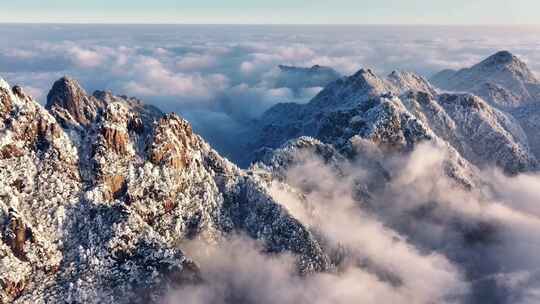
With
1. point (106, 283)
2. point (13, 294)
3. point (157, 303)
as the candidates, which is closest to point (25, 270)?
point (13, 294)

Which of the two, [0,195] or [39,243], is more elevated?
[0,195]

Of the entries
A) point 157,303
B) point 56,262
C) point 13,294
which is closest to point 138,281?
point 157,303

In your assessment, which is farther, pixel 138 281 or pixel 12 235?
pixel 138 281

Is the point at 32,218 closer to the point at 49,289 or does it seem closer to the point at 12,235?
the point at 12,235

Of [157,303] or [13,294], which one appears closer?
[13,294]

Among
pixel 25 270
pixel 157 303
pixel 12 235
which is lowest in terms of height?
pixel 157 303

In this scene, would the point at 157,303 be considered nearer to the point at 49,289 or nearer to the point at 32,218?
the point at 49,289

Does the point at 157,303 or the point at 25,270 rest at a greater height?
the point at 25,270

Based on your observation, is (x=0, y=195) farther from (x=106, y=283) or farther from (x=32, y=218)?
(x=106, y=283)
